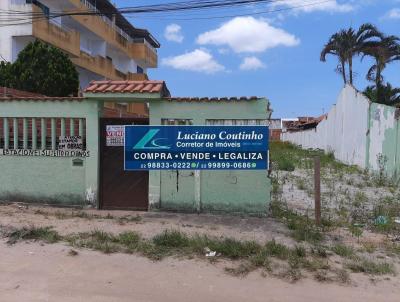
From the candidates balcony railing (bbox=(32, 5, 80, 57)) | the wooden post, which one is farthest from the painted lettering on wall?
balcony railing (bbox=(32, 5, 80, 57))

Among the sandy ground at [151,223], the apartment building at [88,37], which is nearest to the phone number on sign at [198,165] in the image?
the sandy ground at [151,223]

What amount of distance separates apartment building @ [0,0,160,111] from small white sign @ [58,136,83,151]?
30.3 feet

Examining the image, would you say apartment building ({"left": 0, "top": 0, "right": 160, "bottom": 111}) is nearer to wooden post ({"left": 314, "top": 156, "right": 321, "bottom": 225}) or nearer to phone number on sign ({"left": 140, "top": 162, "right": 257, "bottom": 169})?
phone number on sign ({"left": 140, "top": 162, "right": 257, "bottom": 169})

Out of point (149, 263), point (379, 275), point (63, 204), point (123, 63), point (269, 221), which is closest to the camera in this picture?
point (379, 275)

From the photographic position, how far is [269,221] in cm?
827

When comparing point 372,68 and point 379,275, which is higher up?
point 372,68

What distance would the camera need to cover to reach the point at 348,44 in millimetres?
31516

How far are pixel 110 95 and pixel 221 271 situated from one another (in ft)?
14.5

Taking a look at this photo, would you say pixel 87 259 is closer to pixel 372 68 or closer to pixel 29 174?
pixel 29 174

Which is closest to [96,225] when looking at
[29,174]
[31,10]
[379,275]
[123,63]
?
[29,174]

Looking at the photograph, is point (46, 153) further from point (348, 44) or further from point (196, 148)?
point (348, 44)

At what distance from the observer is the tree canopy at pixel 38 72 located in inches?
734

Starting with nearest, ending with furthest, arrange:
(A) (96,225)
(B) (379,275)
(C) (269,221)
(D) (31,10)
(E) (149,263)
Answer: (B) (379,275)
(E) (149,263)
(A) (96,225)
(C) (269,221)
(D) (31,10)

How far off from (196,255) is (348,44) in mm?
28606
